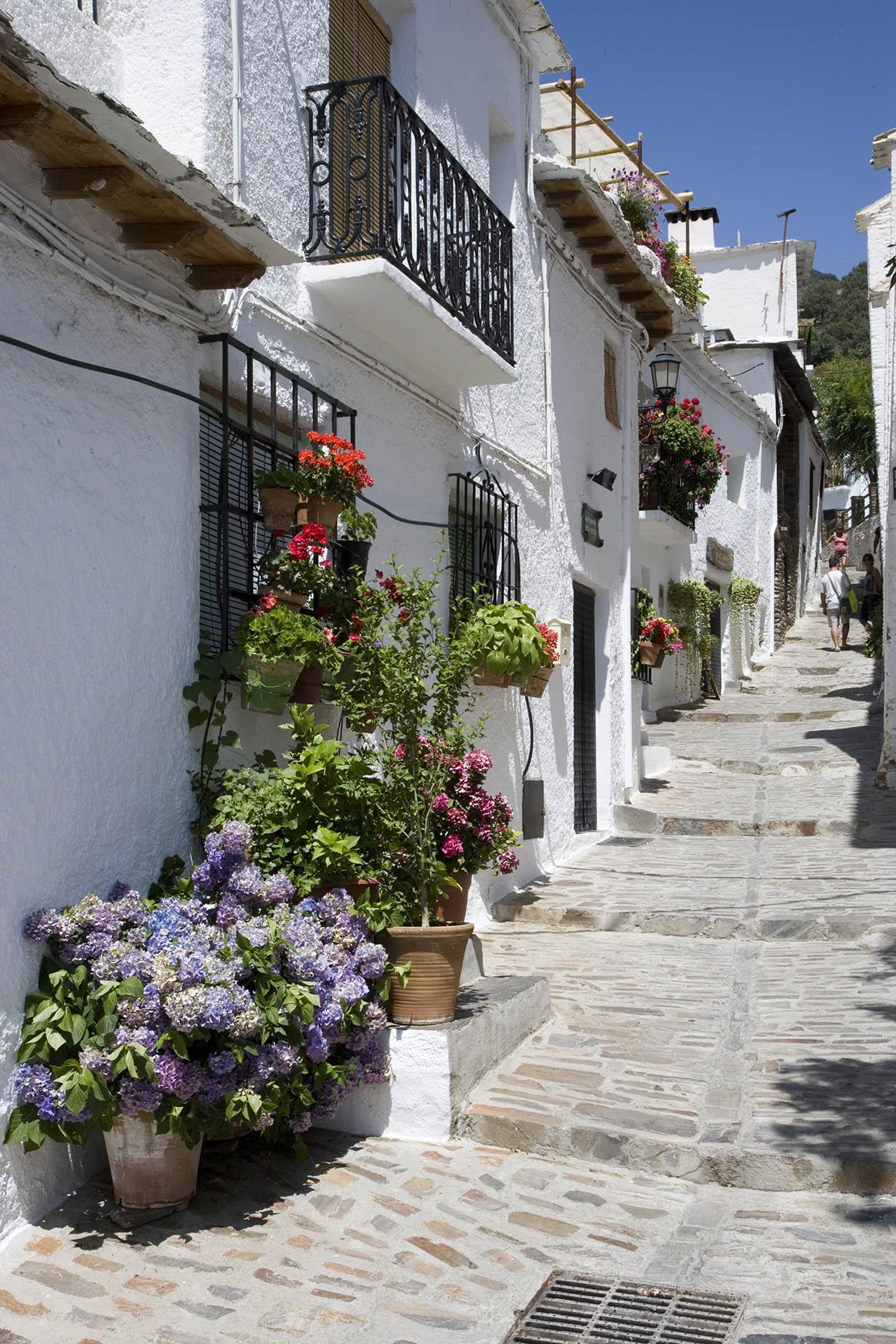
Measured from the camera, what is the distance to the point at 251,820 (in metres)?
4.91

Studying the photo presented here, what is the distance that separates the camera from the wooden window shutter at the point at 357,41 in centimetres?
688

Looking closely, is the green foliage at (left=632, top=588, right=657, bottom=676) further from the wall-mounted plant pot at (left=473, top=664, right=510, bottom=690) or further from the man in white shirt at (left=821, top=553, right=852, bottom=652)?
the man in white shirt at (left=821, top=553, right=852, bottom=652)

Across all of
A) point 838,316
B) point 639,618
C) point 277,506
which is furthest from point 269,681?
point 838,316

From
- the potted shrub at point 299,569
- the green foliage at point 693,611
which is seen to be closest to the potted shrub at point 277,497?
the potted shrub at point 299,569

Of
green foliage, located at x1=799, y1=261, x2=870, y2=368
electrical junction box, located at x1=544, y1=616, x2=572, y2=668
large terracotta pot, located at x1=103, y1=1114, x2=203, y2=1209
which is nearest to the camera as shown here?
large terracotta pot, located at x1=103, y1=1114, x2=203, y2=1209

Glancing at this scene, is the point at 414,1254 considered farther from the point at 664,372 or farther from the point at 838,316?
the point at 838,316

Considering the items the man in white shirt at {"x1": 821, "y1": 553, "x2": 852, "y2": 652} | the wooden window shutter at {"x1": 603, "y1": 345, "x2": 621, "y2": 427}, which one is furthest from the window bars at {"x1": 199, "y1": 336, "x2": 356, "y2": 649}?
the man in white shirt at {"x1": 821, "y1": 553, "x2": 852, "y2": 652}

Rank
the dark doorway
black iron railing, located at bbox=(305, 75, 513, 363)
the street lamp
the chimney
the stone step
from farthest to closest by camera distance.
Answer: the chimney < the street lamp < the dark doorway < black iron railing, located at bbox=(305, 75, 513, 363) < the stone step

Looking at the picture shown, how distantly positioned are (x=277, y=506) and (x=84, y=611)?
1335 mm

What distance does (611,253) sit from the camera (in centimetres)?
1096

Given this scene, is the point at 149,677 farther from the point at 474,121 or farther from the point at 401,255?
the point at 474,121

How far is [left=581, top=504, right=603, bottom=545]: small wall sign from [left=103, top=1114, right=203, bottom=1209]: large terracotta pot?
304 inches

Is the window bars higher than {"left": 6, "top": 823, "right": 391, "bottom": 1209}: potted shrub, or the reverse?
the window bars

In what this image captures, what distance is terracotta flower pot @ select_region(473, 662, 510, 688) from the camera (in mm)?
7571
